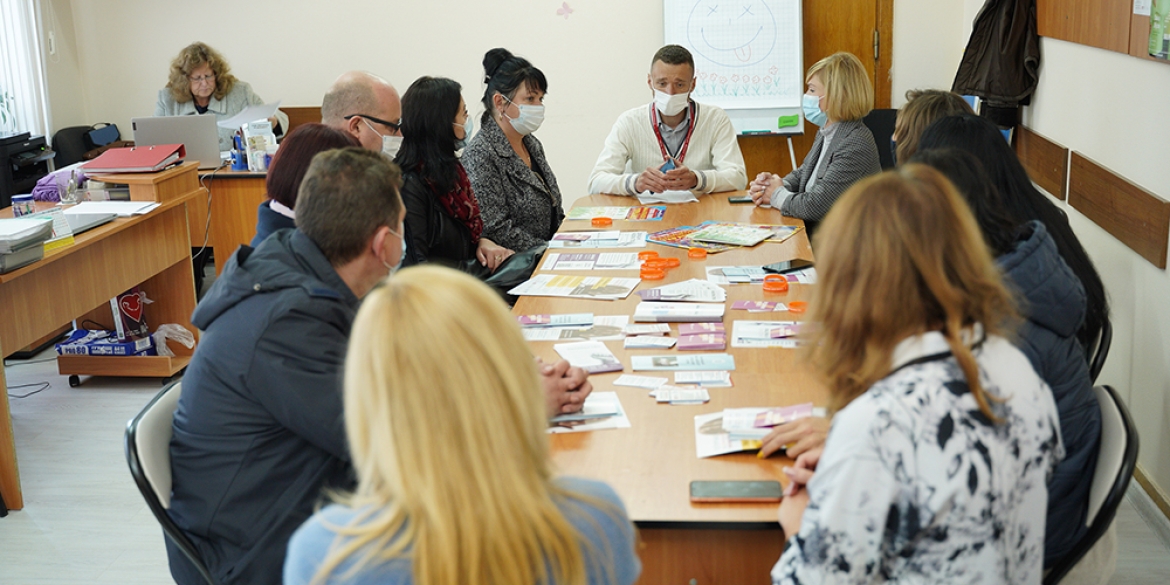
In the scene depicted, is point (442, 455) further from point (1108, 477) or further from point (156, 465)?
point (1108, 477)

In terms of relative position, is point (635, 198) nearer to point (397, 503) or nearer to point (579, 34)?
point (579, 34)

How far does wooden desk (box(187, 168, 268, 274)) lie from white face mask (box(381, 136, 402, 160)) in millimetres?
2187

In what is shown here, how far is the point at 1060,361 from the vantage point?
76.0 inches

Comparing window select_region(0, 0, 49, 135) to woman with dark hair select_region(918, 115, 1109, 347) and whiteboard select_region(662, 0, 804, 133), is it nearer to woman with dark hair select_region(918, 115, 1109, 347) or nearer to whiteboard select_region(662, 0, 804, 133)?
whiteboard select_region(662, 0, 804, 133)

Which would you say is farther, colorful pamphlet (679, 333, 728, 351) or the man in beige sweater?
the man in beige sweater

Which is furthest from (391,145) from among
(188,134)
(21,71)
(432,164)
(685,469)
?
(21,71)

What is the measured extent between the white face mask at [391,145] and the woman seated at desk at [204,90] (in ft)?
9.24

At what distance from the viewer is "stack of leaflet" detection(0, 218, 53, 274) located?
3.42 m

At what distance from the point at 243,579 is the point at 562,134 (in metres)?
5.18

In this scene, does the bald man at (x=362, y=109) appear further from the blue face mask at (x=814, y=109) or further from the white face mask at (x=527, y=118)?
the blue face mask at (x=814, y=109)

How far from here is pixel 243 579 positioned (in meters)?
1.90

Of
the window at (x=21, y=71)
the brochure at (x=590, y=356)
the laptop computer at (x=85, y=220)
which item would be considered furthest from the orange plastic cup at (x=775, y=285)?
the window at (x=21, y=71)

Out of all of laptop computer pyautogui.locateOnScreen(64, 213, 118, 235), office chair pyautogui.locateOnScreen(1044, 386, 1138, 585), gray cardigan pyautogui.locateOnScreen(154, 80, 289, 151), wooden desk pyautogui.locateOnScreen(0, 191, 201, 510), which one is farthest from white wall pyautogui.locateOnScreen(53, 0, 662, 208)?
office chair pyautogui.locateOnScreen(1044, 386, 1138, 585)

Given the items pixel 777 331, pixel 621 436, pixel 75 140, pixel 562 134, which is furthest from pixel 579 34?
pixel 621 436
